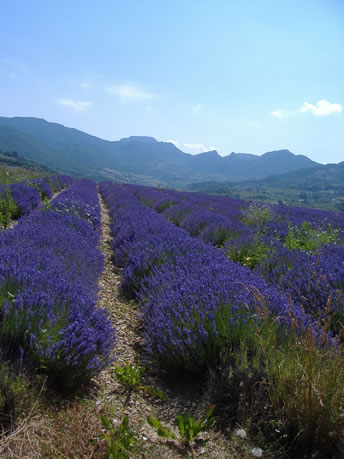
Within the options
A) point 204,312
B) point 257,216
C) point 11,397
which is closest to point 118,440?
point 11,397

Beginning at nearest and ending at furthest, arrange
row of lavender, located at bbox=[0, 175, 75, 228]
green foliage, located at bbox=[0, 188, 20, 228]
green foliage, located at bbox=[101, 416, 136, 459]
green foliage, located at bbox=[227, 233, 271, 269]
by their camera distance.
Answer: green foliage, located at bbox=[101, 416, 136, 459], green foliage, located at bbox=[227, 233, 271, 269], green foliage, located at bbox=[0, 188, 20, 228], row of lavender, located at bbox=[0, 175, 75, 228]

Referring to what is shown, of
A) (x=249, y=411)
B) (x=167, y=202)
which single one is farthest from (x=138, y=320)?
(x=167, y=202)

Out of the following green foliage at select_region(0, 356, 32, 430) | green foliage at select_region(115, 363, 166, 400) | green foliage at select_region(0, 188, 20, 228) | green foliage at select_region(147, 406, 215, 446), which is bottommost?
green foliage at select_region(115, 363, 166, 400)

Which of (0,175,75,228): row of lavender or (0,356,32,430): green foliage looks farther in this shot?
(0,175,75,228): row of lavender

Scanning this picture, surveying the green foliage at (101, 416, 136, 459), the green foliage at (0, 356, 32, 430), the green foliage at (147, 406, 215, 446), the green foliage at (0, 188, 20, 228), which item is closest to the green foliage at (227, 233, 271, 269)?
the green foliage at (147, 406, 215, 446)

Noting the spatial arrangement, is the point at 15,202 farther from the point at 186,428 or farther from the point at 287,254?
the point at 186,428

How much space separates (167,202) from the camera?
13.0 meters

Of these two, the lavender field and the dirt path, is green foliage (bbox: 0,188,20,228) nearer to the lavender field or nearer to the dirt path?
the lavender field

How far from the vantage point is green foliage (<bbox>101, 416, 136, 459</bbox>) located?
4.86ft

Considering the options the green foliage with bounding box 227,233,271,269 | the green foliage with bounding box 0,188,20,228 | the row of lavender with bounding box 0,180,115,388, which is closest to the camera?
the row of lavender with bounding box 0,180,115,388

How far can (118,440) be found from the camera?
1573 mm

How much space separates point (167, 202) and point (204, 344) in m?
10.9

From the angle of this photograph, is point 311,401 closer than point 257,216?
Yes

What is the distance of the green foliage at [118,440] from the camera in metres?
1.48
